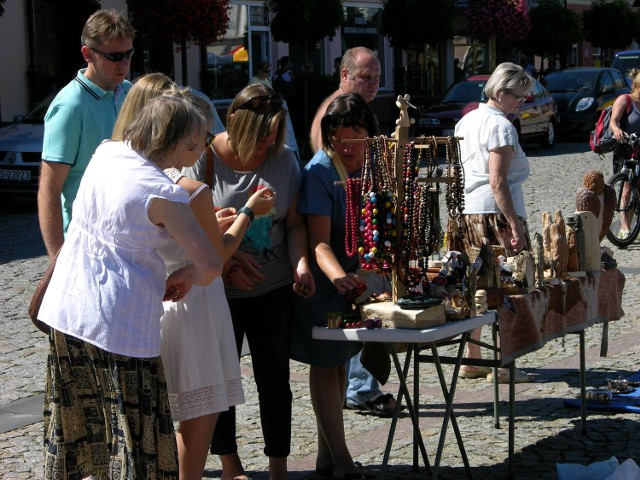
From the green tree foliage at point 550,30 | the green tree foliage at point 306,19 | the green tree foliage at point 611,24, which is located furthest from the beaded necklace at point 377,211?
the green tree foliage at point 611,24

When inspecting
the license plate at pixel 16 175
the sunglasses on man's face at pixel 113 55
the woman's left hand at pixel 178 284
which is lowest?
the license plate at pixel 16 175

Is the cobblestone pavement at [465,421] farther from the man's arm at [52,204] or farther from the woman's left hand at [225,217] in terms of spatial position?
the woman's left hand at [225,217]

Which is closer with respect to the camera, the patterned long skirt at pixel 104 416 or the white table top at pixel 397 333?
the patterned long skirt at pixel 104 416

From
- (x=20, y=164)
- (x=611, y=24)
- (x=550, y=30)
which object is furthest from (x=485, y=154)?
(x=611, y=24)

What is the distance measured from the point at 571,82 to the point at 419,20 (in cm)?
438

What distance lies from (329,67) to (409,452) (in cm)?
2543

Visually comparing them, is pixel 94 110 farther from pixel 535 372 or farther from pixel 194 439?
pixel 535 372

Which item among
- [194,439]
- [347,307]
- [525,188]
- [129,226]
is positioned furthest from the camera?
[525,188]

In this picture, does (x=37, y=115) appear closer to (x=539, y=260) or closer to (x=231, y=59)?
(x=231, y=59)

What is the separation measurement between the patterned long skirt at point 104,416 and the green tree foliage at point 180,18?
1743 centimetres

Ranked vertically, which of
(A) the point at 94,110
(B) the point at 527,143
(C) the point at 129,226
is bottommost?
(B) the point at 527,143

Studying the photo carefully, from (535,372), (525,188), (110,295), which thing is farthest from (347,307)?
(525,188)

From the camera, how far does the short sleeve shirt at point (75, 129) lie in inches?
187

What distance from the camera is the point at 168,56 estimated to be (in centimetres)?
2588
